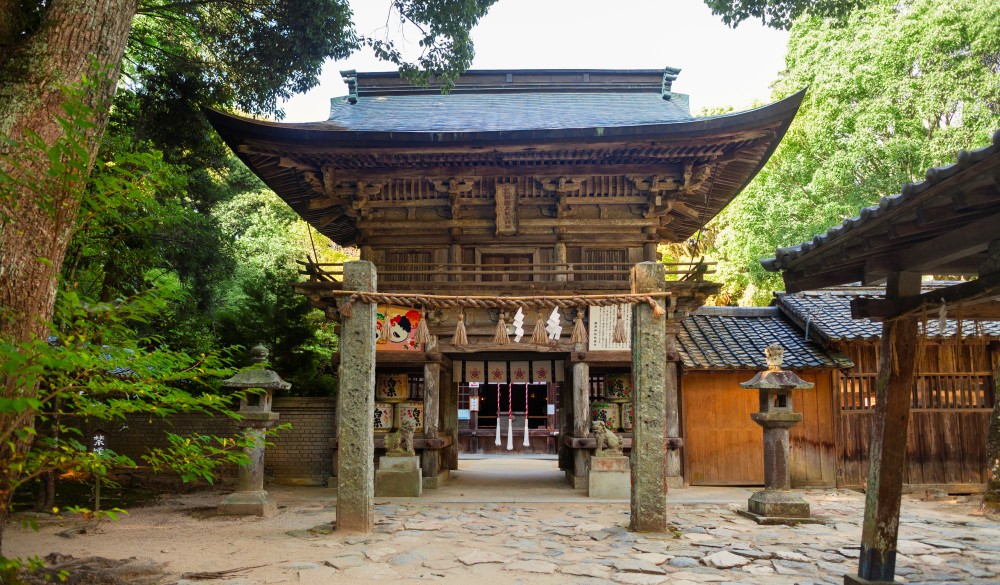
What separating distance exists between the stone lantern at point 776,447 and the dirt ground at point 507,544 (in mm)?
407

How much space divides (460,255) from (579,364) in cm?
339

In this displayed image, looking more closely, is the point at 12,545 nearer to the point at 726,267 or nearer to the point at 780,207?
the point at 780,207

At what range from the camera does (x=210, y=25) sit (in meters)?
12.0

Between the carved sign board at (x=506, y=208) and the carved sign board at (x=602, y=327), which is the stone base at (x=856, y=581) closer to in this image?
the carved sign board at (x=602, y=327)

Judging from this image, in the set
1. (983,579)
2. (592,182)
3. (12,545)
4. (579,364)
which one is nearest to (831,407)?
(579,364)

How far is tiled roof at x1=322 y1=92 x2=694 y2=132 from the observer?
14219 millimetres

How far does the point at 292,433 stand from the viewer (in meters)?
14.1

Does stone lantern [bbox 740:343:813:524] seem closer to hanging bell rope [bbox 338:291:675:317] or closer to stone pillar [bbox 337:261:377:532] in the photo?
hanging bell rope [bbox 338:291:675:317]

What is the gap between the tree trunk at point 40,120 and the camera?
5.01 m

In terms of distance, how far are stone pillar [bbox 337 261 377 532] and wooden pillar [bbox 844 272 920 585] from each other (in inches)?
215

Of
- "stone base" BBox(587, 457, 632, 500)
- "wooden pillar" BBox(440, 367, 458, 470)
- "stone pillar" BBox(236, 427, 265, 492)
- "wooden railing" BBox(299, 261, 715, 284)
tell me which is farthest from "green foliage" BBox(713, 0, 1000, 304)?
"stone pillar" BBox(236, 427, 265, 492)

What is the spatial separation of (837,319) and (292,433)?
12.4m

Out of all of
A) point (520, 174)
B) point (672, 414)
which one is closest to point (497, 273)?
point (520, 174)

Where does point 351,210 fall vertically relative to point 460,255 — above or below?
above
